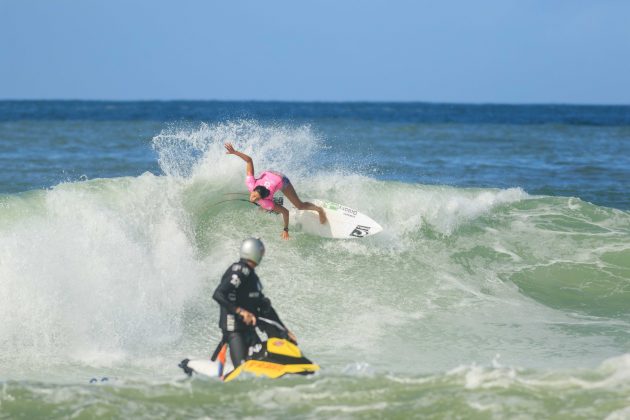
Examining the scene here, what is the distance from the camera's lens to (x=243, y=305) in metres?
6.97

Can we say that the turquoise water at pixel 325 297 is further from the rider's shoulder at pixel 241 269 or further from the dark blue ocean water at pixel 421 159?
the dark blue ocean water at pixel 421 159

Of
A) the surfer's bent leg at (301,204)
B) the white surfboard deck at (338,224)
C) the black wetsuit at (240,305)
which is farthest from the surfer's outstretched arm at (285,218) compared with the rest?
the black wetsuit at (240,305)

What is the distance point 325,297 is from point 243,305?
4.24m

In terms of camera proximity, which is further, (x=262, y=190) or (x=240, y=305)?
(x=262, y=190)

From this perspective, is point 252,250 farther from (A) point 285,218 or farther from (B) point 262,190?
(A) point 285,218

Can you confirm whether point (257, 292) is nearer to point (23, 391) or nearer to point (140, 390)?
point (140, 390)

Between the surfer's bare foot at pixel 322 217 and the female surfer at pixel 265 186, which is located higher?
the female surfer at pixel 265 186

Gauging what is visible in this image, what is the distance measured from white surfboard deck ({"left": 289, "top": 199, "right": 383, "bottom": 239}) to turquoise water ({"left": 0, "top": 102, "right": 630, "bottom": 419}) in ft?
0.59

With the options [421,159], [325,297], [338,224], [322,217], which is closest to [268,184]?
[322,217]

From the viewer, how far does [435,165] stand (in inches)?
1011

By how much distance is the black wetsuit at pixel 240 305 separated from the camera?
688cm

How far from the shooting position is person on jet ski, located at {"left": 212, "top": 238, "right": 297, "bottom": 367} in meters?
6.87

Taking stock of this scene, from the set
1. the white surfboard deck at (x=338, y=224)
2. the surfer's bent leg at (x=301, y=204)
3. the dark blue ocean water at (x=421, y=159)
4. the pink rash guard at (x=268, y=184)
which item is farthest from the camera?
the dark blue ocean water at (x=421, y=159)

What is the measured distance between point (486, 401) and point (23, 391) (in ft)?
12.1
